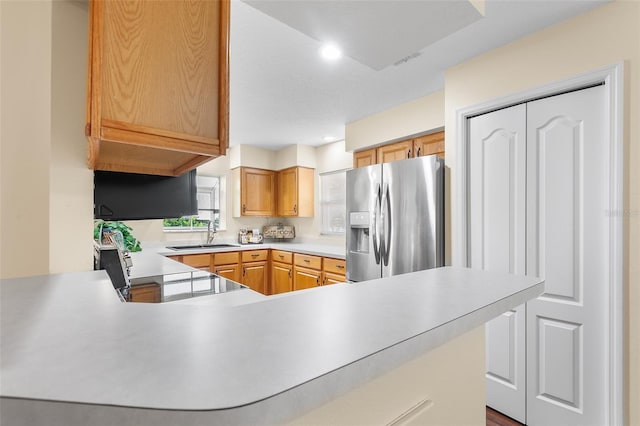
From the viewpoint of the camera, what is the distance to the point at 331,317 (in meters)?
0.57

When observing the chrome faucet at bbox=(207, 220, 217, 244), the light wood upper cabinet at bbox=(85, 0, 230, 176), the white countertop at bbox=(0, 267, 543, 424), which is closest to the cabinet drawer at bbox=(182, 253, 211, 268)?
the chrome faucet at bbox=(207, 220, 217, 244)

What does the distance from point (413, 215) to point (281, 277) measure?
2469 mm

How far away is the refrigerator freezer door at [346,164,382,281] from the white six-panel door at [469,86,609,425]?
0.79m

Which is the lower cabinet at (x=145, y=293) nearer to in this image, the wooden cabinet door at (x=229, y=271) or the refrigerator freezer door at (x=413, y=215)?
the refrigerator freezer door at (x=413, y=215)

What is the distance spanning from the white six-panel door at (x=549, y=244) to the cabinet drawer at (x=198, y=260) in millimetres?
3038

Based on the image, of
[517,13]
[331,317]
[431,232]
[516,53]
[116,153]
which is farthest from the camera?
[431,232]

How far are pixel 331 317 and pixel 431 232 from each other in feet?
6.34

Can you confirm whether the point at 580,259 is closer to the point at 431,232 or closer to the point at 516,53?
the point at 431,232

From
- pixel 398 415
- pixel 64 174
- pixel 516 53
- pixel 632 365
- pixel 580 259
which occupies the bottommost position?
pixel 632 365

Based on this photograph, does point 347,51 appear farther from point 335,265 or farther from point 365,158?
point 335,265

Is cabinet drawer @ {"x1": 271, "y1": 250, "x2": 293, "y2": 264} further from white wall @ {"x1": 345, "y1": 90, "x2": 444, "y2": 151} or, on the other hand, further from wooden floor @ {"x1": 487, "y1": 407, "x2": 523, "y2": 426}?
wooden floor @ {"x1": 487, "y1": 407, "x2": 523, "y2": 426}

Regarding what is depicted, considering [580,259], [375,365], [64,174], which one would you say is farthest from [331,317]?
[580,259]

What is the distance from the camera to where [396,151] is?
10.3 ft

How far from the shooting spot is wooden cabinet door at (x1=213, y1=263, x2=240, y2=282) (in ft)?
13.1
